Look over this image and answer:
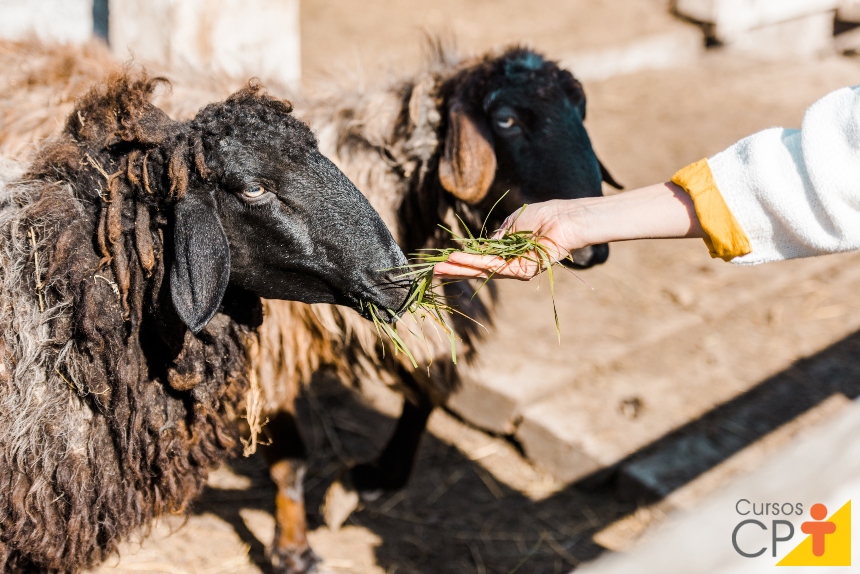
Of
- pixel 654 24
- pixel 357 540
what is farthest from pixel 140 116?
pixel 654 24

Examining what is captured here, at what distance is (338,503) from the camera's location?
366cm

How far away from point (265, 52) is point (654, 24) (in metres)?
6.15

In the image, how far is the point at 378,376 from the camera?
3326 millimetres

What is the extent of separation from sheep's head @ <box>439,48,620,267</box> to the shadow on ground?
56.8 inches

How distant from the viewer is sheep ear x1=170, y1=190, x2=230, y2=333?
79.2 inches

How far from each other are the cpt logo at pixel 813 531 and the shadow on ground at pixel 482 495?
Result: 6.97 ft

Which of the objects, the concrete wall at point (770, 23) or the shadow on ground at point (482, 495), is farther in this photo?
the concrete wall at point (770, 23)

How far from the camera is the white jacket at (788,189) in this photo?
1842 mm

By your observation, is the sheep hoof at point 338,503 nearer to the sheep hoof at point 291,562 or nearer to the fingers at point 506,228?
the sheep hoof at point 291,562

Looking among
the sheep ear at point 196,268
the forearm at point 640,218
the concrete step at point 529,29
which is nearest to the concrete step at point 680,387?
the forearm at point 640,218

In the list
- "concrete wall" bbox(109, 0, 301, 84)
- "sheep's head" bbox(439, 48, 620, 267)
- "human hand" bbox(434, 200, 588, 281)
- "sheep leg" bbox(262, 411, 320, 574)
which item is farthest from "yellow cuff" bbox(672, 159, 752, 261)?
"concrete wall" bbox(109, 0, 301, 84)

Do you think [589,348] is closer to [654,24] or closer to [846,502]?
[846,502]

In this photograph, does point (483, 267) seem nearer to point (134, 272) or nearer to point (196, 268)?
point (196, 268)

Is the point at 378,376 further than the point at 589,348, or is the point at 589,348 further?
the point at 589,348
